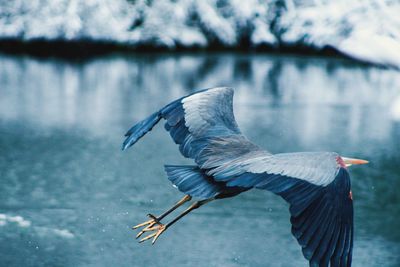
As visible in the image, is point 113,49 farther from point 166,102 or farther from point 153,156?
point 153,156

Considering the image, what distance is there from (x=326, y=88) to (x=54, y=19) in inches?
178

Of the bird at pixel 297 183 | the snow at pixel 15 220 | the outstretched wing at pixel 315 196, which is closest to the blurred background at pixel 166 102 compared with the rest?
the snow at pixel 15 220

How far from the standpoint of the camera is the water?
383 cm

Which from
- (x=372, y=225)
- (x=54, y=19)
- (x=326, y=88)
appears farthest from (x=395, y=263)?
(x=54, y=19)

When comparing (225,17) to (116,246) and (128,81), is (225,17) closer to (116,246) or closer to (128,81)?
(128,81)

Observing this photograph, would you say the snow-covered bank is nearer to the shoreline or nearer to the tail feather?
the shoreline

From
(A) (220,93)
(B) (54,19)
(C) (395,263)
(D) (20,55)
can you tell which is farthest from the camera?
(B) (54,19)

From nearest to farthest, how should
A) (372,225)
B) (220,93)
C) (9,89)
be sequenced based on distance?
(220,93) < (372,225) < (9,89)

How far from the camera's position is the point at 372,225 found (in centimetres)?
423

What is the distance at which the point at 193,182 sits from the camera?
261 centimetres

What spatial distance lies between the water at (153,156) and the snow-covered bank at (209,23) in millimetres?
1677

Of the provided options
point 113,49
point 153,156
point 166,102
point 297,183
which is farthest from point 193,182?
point 113,49

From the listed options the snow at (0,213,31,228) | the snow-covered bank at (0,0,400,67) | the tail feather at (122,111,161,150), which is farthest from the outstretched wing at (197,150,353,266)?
the snow-covered bank at (0,0,400,67)

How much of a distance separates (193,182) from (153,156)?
2.81m
